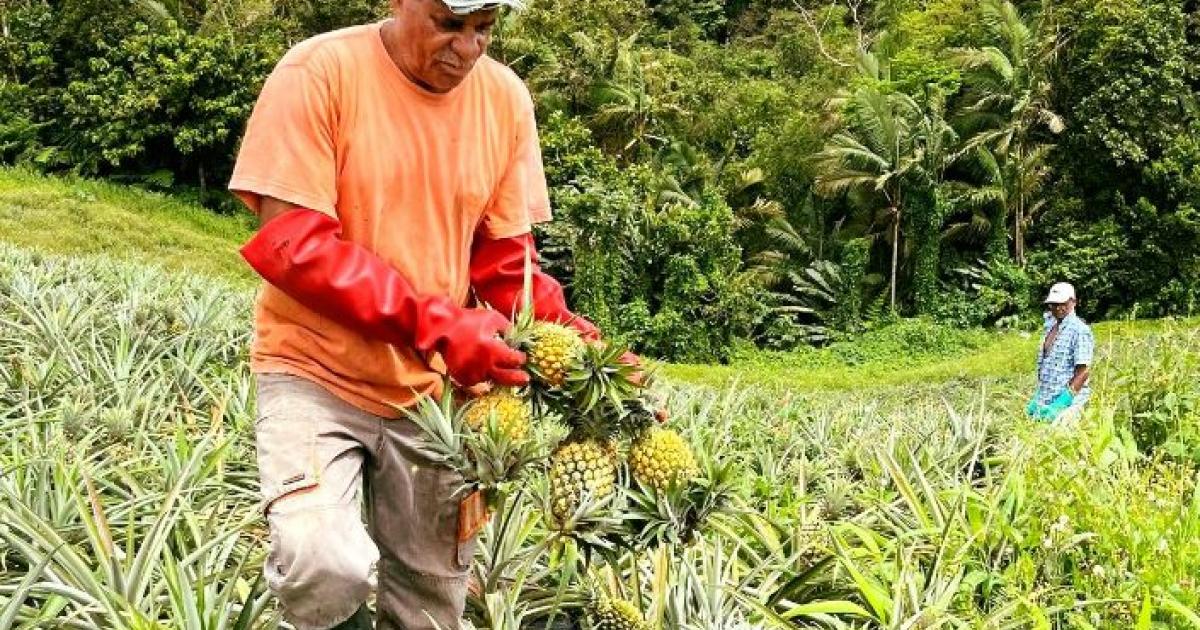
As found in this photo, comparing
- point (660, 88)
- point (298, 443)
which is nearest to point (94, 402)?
point (298, 443)

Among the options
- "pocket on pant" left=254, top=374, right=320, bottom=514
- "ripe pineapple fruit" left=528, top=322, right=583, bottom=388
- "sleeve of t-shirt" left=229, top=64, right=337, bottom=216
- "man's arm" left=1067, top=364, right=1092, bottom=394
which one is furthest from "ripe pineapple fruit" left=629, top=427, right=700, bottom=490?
"man's arm" left=1067, top=364, right=1092, bottom=394

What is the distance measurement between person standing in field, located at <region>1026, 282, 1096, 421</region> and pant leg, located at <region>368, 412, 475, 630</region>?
5.14 meters

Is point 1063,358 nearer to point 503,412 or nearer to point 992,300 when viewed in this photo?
point 503,412

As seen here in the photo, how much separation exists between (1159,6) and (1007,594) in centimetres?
2175

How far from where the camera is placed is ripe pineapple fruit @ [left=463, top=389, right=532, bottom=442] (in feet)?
7.66

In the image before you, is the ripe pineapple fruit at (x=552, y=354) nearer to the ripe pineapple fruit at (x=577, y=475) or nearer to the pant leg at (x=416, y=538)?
the ripe pineapple fruit at (x=577, y=475)

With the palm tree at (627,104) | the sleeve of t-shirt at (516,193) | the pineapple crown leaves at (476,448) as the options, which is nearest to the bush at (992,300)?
the palm tree at (627,104)

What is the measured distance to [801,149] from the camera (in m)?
22.6

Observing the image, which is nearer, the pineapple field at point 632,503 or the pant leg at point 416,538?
the pineapple field at point 632,503

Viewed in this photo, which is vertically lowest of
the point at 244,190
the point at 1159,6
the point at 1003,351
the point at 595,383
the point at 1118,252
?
the point at 1003,351

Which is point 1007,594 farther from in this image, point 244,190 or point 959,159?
point 959,159

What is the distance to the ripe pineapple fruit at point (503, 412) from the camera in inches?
92.0

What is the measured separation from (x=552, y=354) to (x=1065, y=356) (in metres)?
5.84

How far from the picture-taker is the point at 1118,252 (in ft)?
70.6
